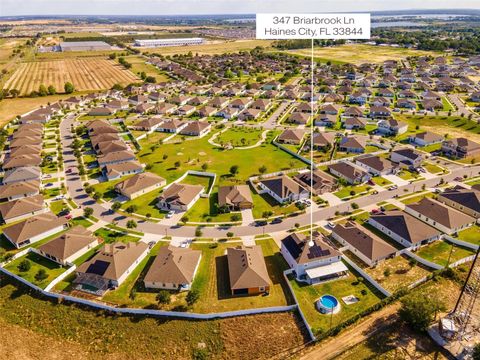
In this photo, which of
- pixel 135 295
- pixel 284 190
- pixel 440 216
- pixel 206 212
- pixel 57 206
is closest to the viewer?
pixel 135 295

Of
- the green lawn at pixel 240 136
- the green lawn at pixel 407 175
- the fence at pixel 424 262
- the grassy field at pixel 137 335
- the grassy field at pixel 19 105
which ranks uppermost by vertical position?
the grassy field at pixel 19 105

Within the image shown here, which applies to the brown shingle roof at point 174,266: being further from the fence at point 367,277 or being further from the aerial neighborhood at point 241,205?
the fence at point 367,277

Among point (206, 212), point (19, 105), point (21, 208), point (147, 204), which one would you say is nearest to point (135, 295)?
point (206, 212)

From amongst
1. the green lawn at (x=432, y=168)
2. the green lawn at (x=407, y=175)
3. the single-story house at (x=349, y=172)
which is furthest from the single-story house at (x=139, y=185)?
the green lawn at (x=432, y=168)

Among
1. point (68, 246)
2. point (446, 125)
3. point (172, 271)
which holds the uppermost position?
point (446, 125)

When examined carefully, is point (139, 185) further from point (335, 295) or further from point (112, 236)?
point (335, 295)

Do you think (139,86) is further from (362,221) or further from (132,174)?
(362,221)

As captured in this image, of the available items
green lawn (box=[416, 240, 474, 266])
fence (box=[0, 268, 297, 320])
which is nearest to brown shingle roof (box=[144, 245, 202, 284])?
fence (box=[0, 268, 297, 320])

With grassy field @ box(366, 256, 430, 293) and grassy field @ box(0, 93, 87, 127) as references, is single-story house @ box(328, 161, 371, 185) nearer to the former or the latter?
grassy field @ box(366, 256, 430, 293)
